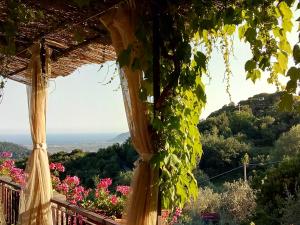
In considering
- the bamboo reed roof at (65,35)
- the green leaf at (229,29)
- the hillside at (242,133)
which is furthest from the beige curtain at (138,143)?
the hillside at (242,133)

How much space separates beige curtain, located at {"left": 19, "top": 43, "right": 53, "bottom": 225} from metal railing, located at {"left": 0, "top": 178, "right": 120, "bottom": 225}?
122 mm

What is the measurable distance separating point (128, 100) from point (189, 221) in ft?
19.8

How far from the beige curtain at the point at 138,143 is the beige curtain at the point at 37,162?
170 cm

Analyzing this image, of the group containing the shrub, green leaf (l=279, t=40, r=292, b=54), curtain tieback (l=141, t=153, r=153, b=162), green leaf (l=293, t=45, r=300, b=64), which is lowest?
A: the shrub

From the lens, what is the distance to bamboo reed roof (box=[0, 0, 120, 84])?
7.98 ft

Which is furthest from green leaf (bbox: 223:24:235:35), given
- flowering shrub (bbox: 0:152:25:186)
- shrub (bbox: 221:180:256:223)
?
shrub (bbox: 221:180:256:223)

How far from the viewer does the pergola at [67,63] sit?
85.7 inches

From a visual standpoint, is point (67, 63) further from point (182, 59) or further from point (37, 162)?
point (182, 59)

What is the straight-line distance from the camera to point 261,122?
14273mm

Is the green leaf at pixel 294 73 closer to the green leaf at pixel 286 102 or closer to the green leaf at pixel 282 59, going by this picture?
the green leaf at pixel 286 102

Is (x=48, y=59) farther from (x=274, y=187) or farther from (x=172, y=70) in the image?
(x=274, y=187)

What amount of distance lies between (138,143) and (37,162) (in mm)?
1848

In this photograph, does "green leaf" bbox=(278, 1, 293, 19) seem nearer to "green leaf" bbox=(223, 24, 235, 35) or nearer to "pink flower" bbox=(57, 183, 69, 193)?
"green leaf" bbox=(223, 24, 235, 35)

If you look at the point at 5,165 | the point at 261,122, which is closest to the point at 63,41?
the point at 5,165
